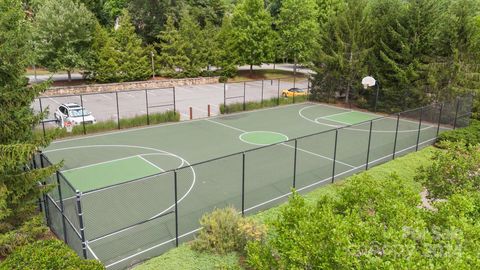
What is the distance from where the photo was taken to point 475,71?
80.7 ft

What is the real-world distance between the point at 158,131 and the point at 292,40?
1246 inches

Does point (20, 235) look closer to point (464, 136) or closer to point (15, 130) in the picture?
point (15, 130)

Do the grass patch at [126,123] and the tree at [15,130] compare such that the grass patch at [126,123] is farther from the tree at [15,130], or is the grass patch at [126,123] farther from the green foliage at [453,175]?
the green foliage at [453,175]

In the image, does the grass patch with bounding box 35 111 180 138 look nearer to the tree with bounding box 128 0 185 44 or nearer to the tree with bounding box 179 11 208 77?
the tree with bounding box 179 11 208 77

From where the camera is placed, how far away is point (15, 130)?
30.5 ft

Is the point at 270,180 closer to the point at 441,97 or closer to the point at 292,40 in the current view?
the point at 441,97

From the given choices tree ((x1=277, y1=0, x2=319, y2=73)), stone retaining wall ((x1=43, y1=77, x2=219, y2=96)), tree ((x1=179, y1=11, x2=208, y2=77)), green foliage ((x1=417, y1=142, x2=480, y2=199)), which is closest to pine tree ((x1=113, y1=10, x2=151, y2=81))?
stone retaining wall ((x1=43, y1=77, x2=219, y2=96))

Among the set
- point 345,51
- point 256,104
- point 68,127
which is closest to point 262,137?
point 256,104

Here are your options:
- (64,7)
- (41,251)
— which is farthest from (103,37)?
(41,251)

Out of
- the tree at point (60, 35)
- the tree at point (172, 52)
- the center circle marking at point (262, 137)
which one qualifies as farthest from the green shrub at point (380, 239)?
the tree at point (172, 52)

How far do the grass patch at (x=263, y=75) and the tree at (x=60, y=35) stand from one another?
18244mm

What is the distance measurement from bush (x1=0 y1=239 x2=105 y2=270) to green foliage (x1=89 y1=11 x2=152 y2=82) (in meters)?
35.0

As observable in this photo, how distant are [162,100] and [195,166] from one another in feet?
61.8

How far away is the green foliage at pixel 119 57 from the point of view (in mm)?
39094
